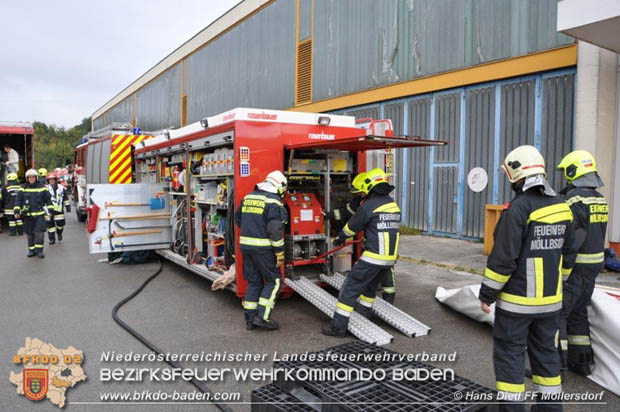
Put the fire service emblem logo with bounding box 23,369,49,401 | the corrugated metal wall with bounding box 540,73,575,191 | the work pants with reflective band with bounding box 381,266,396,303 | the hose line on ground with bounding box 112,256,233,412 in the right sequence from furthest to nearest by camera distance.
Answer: the corrugated metal wall with bounding box 540,73,575,191
the work pants with reflective band with bounding box 381,266,396,303
the fire service emblem logo with bounding box 23,369,49,401
the hose line on ground with bounding box 112,256,233,412

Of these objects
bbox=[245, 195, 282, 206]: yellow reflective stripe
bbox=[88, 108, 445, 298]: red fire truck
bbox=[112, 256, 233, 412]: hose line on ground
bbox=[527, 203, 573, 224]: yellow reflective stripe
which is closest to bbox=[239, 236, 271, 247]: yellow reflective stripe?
bbox=[245, 195, 282, 206]: yellow reflective stripe

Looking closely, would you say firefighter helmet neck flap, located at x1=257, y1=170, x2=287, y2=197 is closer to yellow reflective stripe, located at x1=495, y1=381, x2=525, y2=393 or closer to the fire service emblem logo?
the fire service emblem logo

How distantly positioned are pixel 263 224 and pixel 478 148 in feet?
23.2

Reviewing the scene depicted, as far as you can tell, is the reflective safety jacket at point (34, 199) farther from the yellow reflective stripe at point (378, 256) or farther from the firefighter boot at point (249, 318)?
the yellow reflective stripe at point (378, 256)

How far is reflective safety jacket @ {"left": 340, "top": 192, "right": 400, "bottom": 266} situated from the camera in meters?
4.84

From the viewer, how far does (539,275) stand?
3.04m

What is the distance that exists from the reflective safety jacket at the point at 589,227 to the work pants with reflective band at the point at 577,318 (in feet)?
0.12

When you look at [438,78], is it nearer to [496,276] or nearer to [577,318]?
[577,318]

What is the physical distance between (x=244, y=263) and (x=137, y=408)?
210 cm

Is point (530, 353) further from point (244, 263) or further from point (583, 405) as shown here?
point (244, 263)

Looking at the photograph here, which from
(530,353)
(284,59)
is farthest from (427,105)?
(530,353)

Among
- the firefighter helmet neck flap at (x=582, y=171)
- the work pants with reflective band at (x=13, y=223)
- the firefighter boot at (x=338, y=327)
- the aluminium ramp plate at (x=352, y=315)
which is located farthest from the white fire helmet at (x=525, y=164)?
the work pants with reflective band at (x=13, y=223)

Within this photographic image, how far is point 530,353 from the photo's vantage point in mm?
3184

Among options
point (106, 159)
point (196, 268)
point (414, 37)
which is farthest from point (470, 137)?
point (106, 159)
